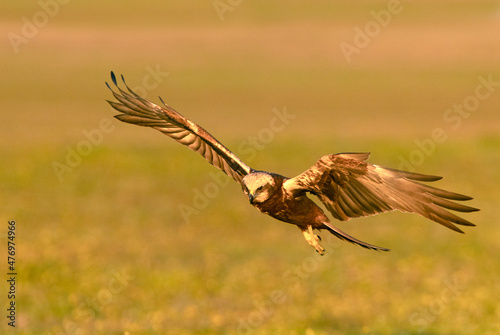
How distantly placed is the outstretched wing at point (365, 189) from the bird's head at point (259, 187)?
149 millimetres

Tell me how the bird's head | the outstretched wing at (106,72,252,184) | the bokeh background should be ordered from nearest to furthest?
the bird's head
the outstretched wing at (106,72,252,184)
the bokeh background

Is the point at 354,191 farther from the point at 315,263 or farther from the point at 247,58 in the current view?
the point at 247,58

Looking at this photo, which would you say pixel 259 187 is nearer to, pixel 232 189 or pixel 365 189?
pixel 365 189

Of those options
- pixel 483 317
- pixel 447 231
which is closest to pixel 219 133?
pixel 447 231

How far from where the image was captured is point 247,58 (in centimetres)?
5959

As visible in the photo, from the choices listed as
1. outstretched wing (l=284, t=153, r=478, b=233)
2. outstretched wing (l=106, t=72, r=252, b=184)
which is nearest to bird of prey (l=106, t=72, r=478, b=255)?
outstretched wing (l=284, t=153, r=478, b=233)

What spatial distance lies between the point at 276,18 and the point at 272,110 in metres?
34.0

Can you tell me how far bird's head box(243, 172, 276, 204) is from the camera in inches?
211

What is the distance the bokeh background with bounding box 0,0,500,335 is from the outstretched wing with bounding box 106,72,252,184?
12.0ft

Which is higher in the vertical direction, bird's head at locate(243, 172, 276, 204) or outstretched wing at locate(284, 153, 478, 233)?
bird's head at locate(243, 172, 276, 204)

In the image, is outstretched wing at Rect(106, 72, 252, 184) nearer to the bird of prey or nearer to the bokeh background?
the bird of prey

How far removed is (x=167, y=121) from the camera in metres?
7.01

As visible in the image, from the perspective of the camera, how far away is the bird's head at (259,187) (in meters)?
5.37

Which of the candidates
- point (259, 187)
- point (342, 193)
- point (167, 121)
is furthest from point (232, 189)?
point (259, 187)
